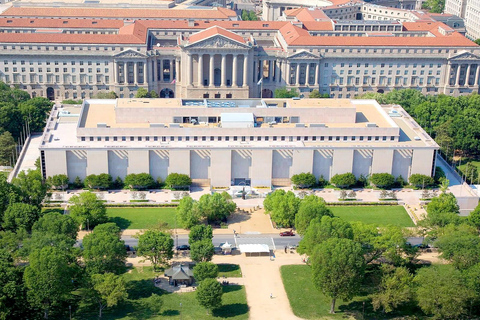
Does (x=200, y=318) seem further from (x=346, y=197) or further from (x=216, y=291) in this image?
(x=346, y=197)

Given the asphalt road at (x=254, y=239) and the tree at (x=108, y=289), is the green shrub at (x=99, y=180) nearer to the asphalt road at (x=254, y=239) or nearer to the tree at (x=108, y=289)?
the asphalt road at (x=254, y=239)

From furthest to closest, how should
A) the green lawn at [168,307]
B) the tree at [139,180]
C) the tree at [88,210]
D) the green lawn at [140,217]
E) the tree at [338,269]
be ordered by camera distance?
the tree at [139,180], the green lawn at [140,217], the tree at [88,210], the green lawn at [168,307], the tree at [338,269]

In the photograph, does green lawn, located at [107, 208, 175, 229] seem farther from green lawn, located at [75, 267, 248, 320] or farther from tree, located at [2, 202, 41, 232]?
green lawn, located at [75, 267, 248, 320]

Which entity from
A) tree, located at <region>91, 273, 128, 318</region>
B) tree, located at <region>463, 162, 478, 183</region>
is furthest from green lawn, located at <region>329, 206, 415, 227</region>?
tree, located at <region>91, 273, 128, 318</region>

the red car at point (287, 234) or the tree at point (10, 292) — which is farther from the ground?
the tree at point (10, 292)

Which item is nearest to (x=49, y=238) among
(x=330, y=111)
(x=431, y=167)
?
(x=330, y=111)

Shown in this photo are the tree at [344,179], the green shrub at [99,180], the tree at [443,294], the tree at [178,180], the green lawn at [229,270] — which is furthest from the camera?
the tree at [344,179]

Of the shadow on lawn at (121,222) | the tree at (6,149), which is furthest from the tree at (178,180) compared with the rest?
the tree at (6,149)
